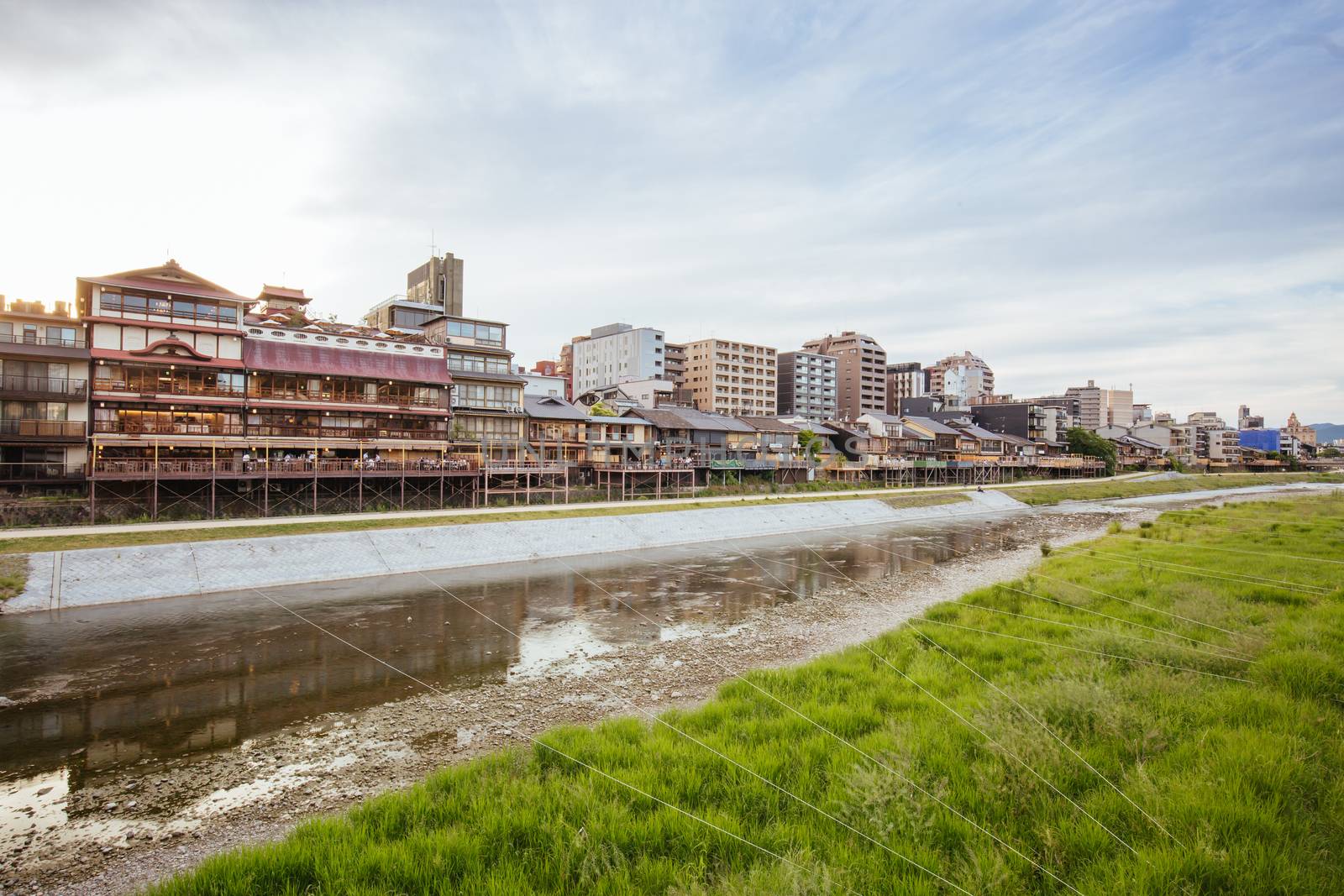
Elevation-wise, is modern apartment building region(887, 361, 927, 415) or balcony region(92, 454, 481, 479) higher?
modern apartment building region(887, 361, 927, 415)

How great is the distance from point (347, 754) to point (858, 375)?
118 metres

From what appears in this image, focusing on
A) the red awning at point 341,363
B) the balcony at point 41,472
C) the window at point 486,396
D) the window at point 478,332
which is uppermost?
the window at point 478,332

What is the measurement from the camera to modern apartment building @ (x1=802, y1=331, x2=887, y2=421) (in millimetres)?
120938

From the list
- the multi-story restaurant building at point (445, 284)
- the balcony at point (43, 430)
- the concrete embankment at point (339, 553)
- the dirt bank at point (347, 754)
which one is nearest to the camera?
the dirt bank at point (347, 754)

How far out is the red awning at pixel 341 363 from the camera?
139 ft

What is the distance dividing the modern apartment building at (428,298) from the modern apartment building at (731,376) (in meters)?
43.6

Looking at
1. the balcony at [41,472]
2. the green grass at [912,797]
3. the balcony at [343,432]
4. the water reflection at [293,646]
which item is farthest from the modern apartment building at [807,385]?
the green grass at [912,797]

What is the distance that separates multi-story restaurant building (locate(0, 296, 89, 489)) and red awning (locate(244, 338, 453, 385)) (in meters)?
8.61

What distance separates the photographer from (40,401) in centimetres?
3584

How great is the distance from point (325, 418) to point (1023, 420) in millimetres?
105808

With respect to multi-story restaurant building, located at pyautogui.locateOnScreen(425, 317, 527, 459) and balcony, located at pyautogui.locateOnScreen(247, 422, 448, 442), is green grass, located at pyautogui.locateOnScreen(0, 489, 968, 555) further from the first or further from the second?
multi-story restaurant building, located at pyautogui.locateOnScreen(425, 317, 527, 459)

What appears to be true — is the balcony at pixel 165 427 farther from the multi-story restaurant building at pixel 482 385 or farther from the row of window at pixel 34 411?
the multi-story restaurant building at pixel 482 385

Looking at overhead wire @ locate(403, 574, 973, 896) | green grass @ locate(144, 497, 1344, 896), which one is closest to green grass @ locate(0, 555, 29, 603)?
overhead wire @ locate(403, 574, 973, 896)

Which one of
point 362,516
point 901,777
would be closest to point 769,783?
point 901,777
